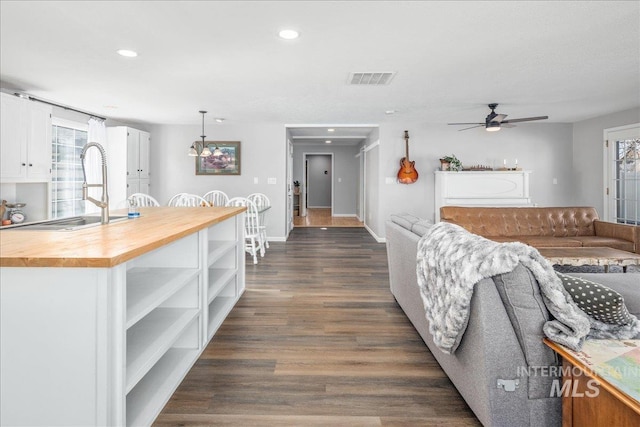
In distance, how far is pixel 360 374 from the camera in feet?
7.08

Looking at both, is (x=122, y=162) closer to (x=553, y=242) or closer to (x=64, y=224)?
(x=64, y=224)

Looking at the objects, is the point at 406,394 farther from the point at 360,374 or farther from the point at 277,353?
the point at 277,353

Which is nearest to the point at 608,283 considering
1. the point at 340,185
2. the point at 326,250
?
the point at 326,250

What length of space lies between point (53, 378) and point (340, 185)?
10.9 metres

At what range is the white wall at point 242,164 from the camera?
23.3 feet

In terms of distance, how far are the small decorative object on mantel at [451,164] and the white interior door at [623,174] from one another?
2.36 metres

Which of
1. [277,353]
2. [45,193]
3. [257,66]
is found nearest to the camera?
[277,353]

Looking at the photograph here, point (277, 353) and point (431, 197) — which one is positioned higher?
point (431, 197)

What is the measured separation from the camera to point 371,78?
3.97 meters

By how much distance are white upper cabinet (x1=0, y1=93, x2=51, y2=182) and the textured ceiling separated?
0.94 feet

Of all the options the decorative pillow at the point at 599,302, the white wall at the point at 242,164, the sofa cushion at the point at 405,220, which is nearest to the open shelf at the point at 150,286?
the sofa cushion at the point at 405,220

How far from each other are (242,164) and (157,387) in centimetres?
557

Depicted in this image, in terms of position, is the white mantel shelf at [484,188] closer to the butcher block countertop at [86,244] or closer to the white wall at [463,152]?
the white wall at [463,152]

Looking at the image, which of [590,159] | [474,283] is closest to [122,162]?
[474,283]
